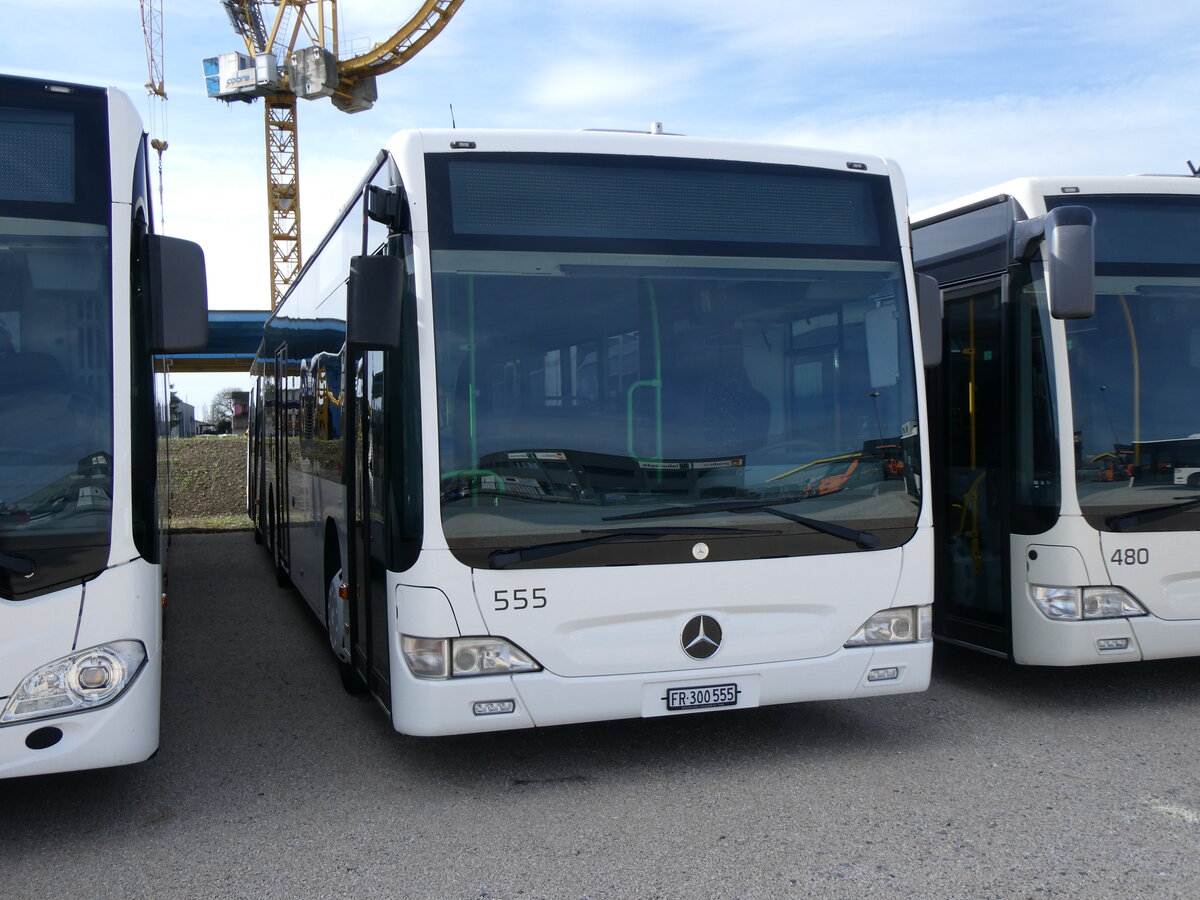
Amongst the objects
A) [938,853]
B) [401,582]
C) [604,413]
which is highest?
[604,413]

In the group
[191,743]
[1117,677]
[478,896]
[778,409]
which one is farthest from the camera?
[1117,677]

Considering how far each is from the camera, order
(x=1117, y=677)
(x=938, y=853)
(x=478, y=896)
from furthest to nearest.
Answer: (x=1117, y=677)
(x=938, y=853)
(x=478, y=896)

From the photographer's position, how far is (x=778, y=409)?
5.32 meters

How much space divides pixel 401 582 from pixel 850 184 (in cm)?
284

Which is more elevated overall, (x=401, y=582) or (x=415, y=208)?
(x=415, y=208)

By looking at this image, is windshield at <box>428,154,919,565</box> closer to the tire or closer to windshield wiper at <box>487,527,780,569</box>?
windshield wiper at <box>487,527,780,569</box>

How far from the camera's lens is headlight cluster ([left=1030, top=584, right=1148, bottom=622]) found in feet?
20.4

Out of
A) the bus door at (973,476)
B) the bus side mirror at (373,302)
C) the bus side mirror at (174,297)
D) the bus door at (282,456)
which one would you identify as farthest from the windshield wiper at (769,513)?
the bus door at (282,456)

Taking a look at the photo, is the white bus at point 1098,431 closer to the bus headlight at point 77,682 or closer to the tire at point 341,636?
the tire at point 341,636

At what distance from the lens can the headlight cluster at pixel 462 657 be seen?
494cm

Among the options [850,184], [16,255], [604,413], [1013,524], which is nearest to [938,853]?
[604,413]

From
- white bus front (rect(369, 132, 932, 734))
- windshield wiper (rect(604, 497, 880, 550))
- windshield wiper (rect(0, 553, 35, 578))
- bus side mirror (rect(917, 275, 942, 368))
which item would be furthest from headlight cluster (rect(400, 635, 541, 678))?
bus side mirror (rect(917, 275, 942, 368))

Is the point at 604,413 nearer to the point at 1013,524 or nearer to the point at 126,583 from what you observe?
the point at 126,583

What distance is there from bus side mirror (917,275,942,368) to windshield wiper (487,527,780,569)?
140 centimetres
